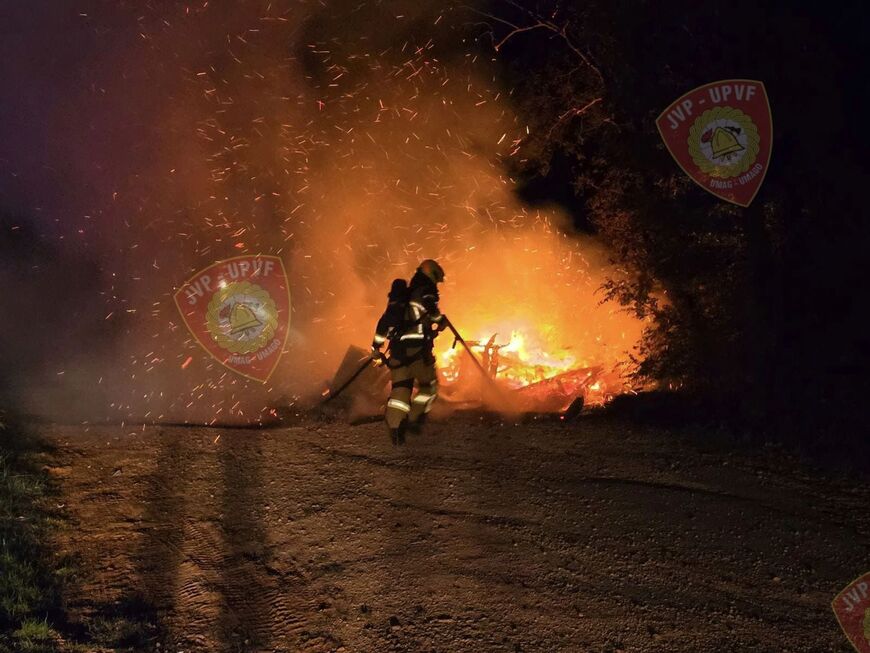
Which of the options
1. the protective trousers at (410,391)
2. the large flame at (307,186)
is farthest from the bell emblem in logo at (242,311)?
the protective trousers at (410,391)

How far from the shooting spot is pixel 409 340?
6.46 m

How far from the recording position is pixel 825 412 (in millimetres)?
7422

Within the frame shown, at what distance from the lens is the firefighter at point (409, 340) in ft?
20.9

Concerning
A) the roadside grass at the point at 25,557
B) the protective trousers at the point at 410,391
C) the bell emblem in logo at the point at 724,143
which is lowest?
the roadside grass at the point at 25,557

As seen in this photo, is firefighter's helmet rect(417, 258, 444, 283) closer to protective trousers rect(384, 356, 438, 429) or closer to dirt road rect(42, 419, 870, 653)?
protective trousers rect(384, 356, 438, 429)

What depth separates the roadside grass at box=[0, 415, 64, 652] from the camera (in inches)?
155

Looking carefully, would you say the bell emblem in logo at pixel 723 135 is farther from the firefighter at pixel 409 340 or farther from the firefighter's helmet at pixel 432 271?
the firefighter at pixel 409 340

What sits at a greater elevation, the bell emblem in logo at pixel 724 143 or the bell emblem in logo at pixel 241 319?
the bell emblem in logo at pixel 724 143

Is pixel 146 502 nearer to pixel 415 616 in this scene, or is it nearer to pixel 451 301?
pixel 415 616

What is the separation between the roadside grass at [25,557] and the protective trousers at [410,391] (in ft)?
10.4

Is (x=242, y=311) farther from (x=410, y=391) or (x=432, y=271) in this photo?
(x=432, y=271)

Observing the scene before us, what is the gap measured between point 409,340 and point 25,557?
3722mm

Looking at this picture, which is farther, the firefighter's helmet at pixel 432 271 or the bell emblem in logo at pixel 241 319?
Result: the bell emblem in logo at pixel 241 319

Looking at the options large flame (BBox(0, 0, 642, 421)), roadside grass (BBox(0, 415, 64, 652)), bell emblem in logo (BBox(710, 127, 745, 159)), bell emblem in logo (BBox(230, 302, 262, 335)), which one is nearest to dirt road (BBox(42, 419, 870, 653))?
roadside grass (BBox(0, 415, 64, 652))
